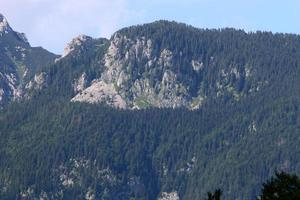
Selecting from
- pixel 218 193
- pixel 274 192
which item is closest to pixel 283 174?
pixel 274 192

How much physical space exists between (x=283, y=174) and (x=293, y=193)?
3241 millimetres

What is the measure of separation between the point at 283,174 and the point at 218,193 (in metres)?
10.4

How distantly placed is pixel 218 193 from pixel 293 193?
A: 8.74 meters

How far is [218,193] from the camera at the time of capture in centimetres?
10912

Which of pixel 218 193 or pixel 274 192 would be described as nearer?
pixel 218 193

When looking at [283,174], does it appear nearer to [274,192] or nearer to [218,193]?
[274,192]

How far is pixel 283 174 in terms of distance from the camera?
385 ft

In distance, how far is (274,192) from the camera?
116 m

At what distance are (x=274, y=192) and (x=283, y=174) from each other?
205 centimetres

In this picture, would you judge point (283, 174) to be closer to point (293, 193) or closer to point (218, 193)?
point (293, 193)

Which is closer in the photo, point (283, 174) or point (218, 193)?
point (218, 193)
